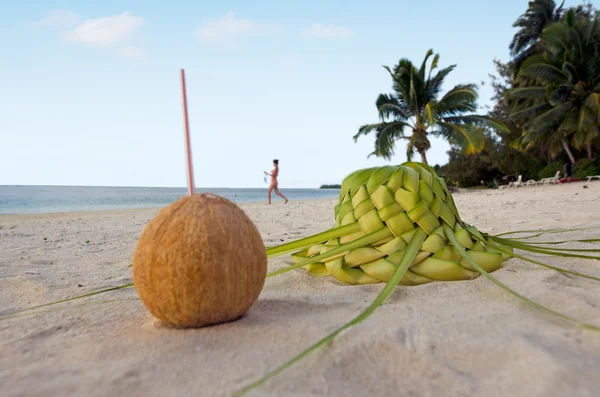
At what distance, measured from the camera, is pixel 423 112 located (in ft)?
55.2

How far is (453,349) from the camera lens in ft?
3.14

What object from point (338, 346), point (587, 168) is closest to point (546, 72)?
point (587, 168)

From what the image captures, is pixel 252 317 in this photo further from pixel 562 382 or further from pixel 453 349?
pixel 562 382

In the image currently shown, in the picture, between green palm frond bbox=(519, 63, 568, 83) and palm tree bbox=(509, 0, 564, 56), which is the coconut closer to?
green palm frond bbox=(519, 63, 568, 83)

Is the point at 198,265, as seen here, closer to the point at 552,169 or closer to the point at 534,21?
the point at 552,169

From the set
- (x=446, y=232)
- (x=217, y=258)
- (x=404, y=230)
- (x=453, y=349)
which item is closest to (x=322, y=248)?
(x=404, y=230)

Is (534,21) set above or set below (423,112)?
above

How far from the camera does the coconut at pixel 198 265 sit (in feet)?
3.55

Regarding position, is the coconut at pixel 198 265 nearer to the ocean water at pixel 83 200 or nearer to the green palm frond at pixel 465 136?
the ocean water at pixel 83 200

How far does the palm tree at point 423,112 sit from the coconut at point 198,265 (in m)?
15.8

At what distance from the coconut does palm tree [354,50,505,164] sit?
15.8 meters

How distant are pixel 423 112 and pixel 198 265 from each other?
55.9 ft

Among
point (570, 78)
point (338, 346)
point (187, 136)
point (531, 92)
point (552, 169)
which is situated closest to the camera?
point (338, 346)

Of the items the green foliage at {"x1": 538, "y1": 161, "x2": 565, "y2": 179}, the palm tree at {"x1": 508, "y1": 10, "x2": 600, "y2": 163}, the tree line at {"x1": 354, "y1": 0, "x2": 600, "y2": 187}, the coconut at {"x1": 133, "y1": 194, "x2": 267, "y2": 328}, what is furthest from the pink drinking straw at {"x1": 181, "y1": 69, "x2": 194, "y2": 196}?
the green foliage at {"x1": 538, "y1": 161, "x2": 565, "y2": 179}
